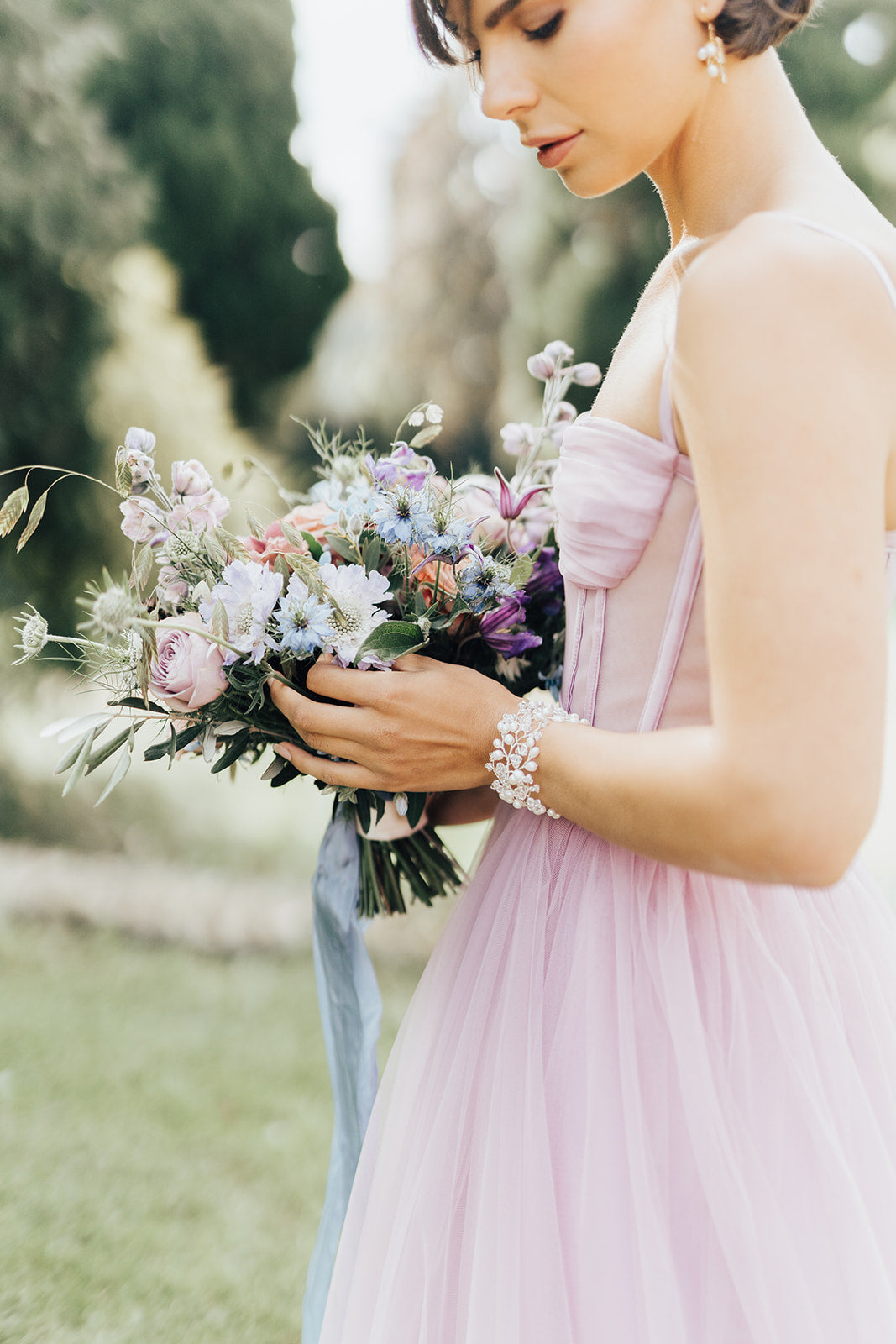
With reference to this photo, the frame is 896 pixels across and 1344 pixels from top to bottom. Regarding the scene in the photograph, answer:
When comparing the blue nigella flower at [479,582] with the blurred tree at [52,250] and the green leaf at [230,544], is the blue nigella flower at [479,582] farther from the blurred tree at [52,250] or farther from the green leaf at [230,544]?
the blurred tree at [52,250]

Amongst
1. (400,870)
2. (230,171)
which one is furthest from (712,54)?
(230,171)

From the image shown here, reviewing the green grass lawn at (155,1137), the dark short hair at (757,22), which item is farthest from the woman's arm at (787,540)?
the green grass lawn at (155,1137)

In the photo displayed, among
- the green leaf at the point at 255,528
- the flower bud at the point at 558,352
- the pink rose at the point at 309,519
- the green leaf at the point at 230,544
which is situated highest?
the flower bud at the point at 558,352

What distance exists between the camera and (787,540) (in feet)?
2.19

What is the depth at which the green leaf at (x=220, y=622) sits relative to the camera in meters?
0.92

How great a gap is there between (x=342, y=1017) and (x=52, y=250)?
352 cm

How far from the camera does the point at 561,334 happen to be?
4164mm

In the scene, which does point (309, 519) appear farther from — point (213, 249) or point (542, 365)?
point (213, 249)

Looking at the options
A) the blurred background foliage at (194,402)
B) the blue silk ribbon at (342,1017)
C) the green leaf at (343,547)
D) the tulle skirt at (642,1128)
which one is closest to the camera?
the tulle skirt at (642,1128)

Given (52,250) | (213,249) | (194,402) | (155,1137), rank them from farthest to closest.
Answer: (213,249), (194,402), (52,250), (155,1137)

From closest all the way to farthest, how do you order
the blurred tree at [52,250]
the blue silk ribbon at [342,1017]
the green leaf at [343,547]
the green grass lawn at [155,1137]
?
the green leaf at [343,547]
the blue silk ribbon at [342,1017]
the green grass lawn at [155,1137]
the blurred tree at [52,250]

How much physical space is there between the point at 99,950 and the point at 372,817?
11.2 ft

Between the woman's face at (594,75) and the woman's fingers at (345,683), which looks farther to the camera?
the woman's fingers at (345,683)

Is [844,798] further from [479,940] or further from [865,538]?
[479,940]
